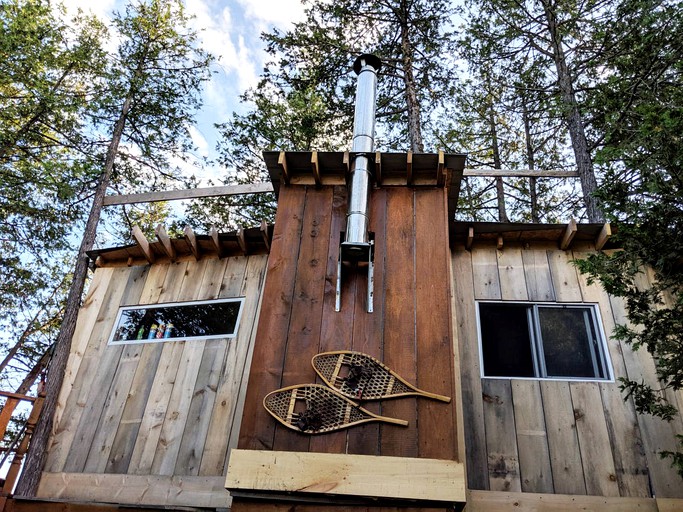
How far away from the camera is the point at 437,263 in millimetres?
4285

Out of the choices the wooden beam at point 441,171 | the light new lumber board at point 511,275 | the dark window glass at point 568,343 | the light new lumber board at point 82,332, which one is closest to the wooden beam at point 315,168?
the wooden beam at point 441,171

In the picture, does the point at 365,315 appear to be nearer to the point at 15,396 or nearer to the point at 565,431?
the point at 565,431

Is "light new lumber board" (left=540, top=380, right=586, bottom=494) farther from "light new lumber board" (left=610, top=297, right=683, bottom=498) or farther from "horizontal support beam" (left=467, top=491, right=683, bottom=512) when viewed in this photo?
"light new lumber board" (left=610, top=297, right=683, bottom=498)

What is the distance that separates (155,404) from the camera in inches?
213

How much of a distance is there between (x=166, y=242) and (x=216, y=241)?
618 millimetres

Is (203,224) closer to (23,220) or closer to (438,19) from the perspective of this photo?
(23,220)

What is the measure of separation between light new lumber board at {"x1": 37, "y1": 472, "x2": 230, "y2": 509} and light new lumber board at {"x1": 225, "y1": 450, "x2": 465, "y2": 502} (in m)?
1.63

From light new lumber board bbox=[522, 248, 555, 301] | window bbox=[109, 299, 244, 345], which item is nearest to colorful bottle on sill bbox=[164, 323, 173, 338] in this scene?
window bbox=[109, 299, 244, 345]

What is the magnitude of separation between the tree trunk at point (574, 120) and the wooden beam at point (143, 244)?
5798 millimetres

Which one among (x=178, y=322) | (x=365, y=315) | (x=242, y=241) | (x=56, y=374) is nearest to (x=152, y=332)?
(x=178, y=322)

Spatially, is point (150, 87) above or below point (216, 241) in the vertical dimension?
above

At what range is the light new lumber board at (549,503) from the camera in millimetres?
4320

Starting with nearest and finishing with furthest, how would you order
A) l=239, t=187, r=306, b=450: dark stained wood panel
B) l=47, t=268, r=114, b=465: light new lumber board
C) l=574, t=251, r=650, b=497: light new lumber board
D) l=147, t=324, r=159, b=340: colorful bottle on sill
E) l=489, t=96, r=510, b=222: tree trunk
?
l=239, t=187, r=306, b=450: dark stained wood panel, l=574, t=251, r=650, b=497: light new lumber board, l=47, t=268, r=114, b=465: light new lumber board, l=147, t=324, r=159, b=340: colorful bottle on sill, l=489, t=96, r=510, b=222: tree trunk

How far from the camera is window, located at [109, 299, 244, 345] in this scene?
579 centimetres
